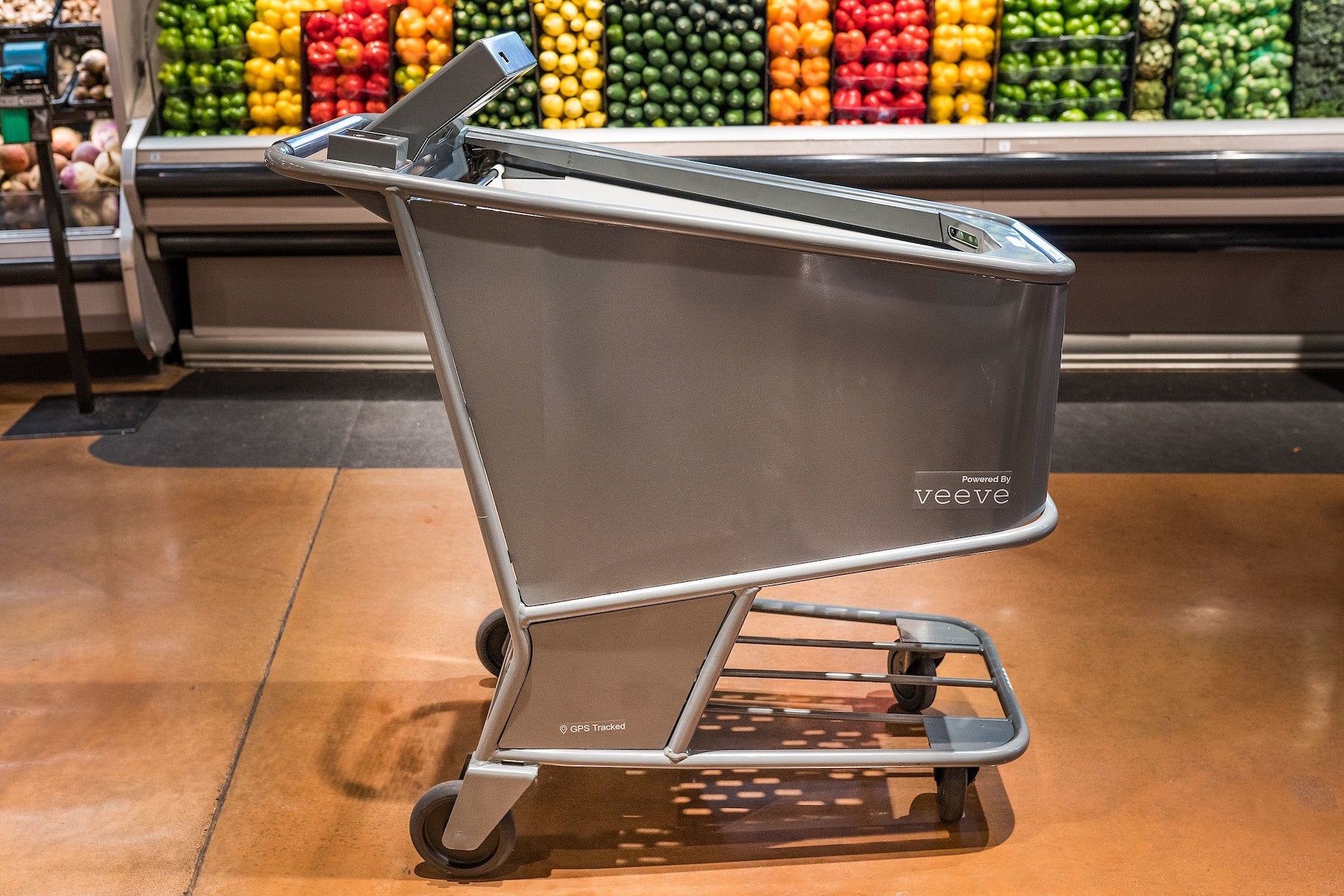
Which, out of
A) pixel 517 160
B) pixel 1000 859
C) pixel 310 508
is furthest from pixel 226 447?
pixel 1000 859

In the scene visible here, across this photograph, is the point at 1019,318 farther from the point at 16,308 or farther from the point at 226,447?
the point at 16,308

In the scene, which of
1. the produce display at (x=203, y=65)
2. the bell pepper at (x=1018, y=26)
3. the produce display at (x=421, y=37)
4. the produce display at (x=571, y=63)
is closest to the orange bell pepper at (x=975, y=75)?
the bell pepper at (x=1018, y=26)

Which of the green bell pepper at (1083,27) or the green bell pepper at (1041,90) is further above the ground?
the green bell pepper at (1083,27)

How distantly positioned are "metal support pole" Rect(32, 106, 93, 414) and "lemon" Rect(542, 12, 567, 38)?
1739mm

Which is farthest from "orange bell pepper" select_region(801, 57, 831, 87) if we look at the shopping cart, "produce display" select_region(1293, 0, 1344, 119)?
the shopping cart

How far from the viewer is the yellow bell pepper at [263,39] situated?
4.27 meters

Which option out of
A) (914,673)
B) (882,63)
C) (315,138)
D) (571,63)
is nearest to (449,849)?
(914,673)

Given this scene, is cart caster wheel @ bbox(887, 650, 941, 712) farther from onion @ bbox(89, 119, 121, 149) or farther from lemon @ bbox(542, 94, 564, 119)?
onion @ bbox(89, 119, 121, 149)

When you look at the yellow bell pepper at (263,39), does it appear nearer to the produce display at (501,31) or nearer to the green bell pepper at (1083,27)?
the produce display at (501,31)

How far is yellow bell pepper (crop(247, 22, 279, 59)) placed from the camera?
4.27 meters

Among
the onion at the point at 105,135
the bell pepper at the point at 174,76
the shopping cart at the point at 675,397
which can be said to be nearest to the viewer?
the shopping cart at the point at 675,397

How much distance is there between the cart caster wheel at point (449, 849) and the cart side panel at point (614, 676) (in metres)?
0.17

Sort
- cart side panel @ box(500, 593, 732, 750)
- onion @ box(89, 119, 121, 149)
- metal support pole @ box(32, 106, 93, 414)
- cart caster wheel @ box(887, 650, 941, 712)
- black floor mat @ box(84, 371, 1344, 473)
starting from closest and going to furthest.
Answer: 1. cart side panel @ box(500, 593, 732, 750)
2. cart caster wheel @ box(887, 650, 941, 712)
3. black floor mat @ box(84, 371, 1344, 473)
4. metal support pole @ box(32, 106, 93, 414)
5. onion @ box(89, 119, 121, 149)

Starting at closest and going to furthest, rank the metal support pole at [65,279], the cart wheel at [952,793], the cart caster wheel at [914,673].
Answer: the cart wheel at [952,793], the cart caster wheel at [914,673], the metal support pole at [65,279]
